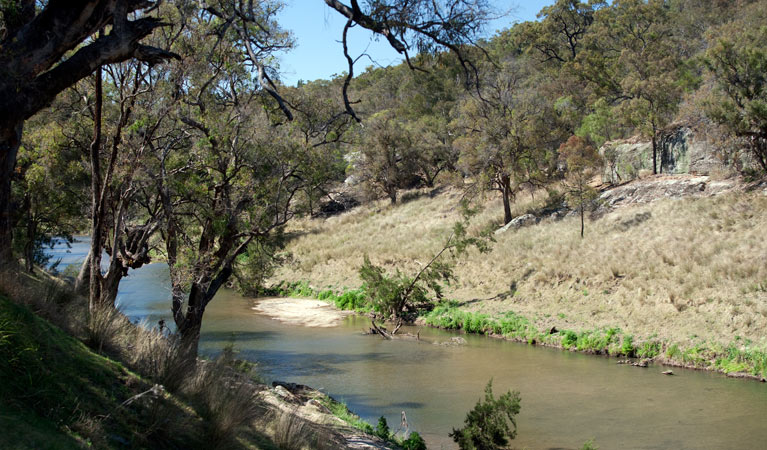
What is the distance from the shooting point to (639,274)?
2348 centimetres

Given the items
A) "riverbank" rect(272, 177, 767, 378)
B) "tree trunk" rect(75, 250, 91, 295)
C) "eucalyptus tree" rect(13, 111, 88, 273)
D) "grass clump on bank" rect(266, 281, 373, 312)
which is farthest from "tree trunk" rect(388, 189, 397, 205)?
"tree trunk" rect(75, 250, 91, 295)

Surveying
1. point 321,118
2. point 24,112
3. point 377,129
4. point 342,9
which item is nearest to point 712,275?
point 321,118

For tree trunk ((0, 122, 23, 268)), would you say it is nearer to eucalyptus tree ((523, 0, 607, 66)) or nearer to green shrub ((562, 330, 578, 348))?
green shrub ((562, 330, 578, 348))

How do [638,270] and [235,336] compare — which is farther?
[235,336]

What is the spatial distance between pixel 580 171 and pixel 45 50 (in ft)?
89.7

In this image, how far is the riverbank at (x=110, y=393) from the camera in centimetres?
491

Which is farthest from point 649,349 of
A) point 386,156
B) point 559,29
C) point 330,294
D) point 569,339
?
point 559,29

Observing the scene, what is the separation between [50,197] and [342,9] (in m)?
15.8

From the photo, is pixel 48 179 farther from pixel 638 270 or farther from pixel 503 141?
pixel 503 141

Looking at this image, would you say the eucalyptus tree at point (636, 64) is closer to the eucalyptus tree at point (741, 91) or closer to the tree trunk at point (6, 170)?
the eucalyptus tree at point (741, 91)

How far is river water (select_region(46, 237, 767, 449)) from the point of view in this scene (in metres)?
13.6

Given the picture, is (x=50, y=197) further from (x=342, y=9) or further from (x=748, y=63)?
(x=748, y=63)

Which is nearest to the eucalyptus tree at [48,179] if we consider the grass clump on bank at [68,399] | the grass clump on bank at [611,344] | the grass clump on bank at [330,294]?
the grass clump on bank at [68,399]

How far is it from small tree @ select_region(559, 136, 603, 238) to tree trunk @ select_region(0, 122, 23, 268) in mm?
24355
